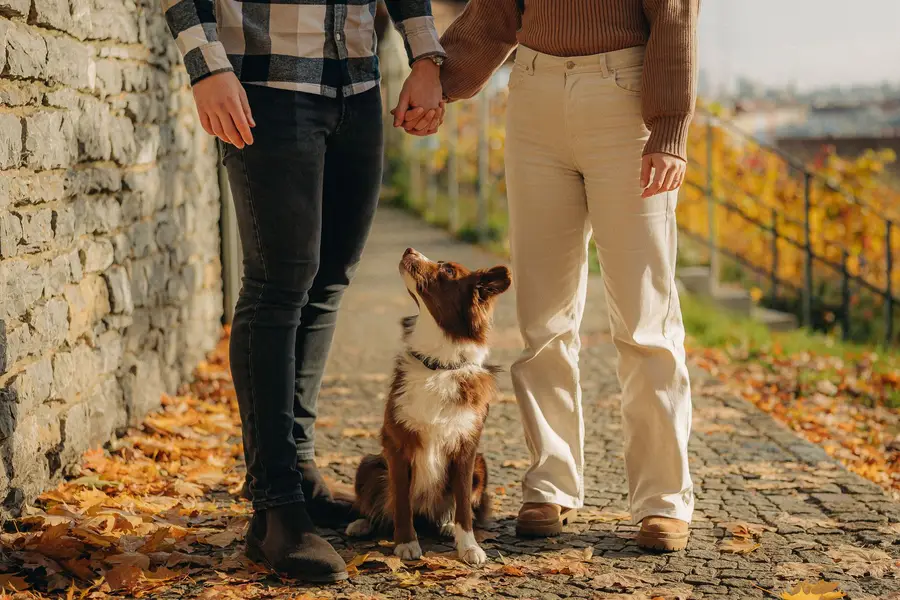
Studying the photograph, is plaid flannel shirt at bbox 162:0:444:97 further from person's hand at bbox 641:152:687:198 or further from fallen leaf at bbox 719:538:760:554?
fallen leaf at bbox 719:538:760:554

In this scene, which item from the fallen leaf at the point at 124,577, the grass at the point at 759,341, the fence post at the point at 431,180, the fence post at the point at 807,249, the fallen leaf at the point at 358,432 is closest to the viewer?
the fallen leaf at the point at 124,577

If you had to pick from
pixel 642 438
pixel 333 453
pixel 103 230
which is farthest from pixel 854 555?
pixel 103 230

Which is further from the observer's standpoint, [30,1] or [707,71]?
[707,71]

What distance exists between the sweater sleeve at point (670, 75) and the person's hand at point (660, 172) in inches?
0.8

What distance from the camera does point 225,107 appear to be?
A: 2.71 meters

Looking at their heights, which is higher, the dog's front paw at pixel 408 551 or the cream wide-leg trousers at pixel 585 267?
the cream wide-leg trousers at pixel 585 267

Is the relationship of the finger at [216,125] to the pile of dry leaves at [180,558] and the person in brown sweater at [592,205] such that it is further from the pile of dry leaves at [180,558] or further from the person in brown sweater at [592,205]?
the pile of dry leaves at [180,558]

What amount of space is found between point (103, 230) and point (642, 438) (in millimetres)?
2423

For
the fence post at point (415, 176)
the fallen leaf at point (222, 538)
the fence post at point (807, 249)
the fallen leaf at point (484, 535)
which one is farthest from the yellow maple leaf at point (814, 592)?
the fence post at point (415, 176)

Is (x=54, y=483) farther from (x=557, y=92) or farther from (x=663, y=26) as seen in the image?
(x=663, y=26)

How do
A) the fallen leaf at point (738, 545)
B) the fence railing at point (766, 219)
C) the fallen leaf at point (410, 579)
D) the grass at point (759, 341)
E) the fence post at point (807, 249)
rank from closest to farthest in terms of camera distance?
the fallen leaf at point (410, 579)
the fallen leaf at point (738, 545)
the grass at point (759, 341)
the fence post at point (807, 249)
the fence railing at point (766, 219)

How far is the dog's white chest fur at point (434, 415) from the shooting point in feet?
10.2

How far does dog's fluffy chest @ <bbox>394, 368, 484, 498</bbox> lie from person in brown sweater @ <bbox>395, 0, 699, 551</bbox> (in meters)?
0.35

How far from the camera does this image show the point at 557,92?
3180mm
